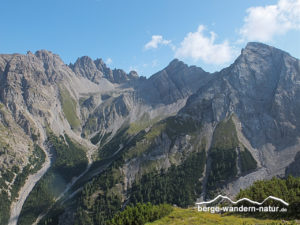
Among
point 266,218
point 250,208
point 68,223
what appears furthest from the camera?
point 68,223

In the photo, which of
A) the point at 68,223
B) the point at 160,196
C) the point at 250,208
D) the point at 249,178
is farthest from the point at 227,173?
the point at 250,208

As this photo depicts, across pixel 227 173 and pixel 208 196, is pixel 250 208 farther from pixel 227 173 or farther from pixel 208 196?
pixel 227 173

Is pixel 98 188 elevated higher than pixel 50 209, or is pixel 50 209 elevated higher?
pixel 98 188

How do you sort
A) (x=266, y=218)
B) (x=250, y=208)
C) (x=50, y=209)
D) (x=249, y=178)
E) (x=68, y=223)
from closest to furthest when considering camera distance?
(x=266, y=218), (x=250, y=208), (x=68, y=223), (x=249, y=178), (x=50, y=209)

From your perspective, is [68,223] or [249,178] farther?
[249,178]

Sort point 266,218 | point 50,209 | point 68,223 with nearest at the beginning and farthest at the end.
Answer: point 266,218 < point 68,223 < point 50,209

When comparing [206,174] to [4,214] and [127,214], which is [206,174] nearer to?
[127,214]

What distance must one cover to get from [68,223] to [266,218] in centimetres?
16023

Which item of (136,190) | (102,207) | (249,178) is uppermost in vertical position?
(249,178)

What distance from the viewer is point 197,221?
46.0m

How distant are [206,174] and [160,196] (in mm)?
47901

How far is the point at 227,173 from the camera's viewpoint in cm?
18625

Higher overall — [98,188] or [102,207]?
[98,188]

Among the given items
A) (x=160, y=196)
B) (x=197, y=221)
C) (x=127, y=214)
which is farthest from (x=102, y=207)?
(x=197, y=221)
